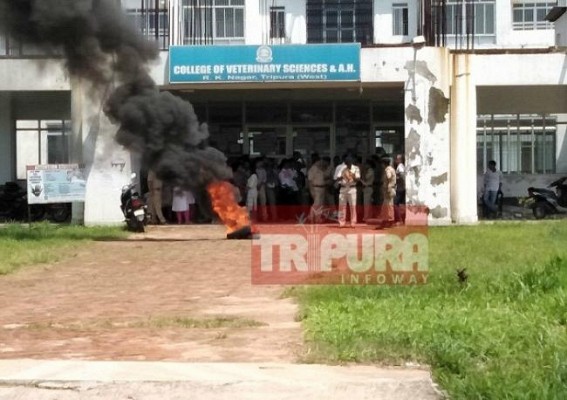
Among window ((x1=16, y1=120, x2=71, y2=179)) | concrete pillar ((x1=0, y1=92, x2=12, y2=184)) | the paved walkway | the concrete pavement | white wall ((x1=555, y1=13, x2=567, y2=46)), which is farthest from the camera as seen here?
white wall ((x1=555, y1=13, x2=567, y2=46))

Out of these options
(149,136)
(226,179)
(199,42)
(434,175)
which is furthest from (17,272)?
(199,42)

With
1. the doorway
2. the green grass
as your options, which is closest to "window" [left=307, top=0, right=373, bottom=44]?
the doorway

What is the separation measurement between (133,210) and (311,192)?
4.87 metres

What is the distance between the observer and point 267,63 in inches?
753

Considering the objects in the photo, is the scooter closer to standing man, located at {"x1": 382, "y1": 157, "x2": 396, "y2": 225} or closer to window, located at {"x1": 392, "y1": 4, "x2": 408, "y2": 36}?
standing man, located at {"x1": 382, "y1": 157, "x2": 396, "y2": 225}

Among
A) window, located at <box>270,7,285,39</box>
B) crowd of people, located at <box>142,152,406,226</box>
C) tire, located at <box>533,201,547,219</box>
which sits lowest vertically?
tire, located at <box>533,201,547,219</box>

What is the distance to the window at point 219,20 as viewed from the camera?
82.0 ft

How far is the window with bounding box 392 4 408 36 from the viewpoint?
3011 cm

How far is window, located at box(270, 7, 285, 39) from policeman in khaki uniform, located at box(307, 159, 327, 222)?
843 cm

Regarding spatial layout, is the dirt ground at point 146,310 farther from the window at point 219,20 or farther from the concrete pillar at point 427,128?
the window at point 219,20

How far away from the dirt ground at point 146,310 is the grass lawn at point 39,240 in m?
0.43

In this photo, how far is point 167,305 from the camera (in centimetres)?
925

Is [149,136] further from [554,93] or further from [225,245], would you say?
[554,93]

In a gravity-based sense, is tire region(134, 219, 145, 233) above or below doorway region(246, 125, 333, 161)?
below
